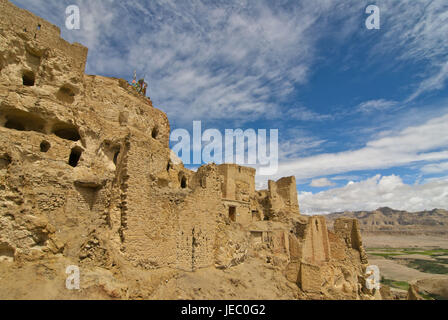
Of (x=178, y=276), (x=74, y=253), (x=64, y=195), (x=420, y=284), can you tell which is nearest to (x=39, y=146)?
(x=64, y=195)

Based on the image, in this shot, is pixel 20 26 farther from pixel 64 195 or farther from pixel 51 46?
pixel 64 195

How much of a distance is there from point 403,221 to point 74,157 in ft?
717

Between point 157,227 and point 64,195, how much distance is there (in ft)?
12.0

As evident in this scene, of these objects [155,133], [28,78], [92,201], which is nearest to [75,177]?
[92,201]

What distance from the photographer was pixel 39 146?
10805 mm

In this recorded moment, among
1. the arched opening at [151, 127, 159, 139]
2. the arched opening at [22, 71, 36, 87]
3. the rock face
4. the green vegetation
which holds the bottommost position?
the green vegetation

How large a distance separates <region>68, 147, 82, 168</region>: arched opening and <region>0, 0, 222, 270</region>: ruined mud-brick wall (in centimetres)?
5

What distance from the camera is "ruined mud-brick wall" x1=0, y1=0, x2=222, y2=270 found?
329 inches

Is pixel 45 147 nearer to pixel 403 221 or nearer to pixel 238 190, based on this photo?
pixel 238 190

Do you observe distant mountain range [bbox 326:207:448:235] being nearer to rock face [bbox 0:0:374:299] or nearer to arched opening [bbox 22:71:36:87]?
rock face [bbox 0:0:374:299]

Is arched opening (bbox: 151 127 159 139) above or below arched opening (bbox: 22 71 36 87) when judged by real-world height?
below

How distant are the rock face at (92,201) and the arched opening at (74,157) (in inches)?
1.9

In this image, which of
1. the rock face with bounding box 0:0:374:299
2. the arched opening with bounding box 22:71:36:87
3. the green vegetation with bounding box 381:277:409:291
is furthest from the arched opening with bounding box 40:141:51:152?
the green vegetation with bounding box 381:277:409:291

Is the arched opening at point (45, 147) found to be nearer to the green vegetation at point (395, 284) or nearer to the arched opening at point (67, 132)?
the arched opening at point (67, 132)
